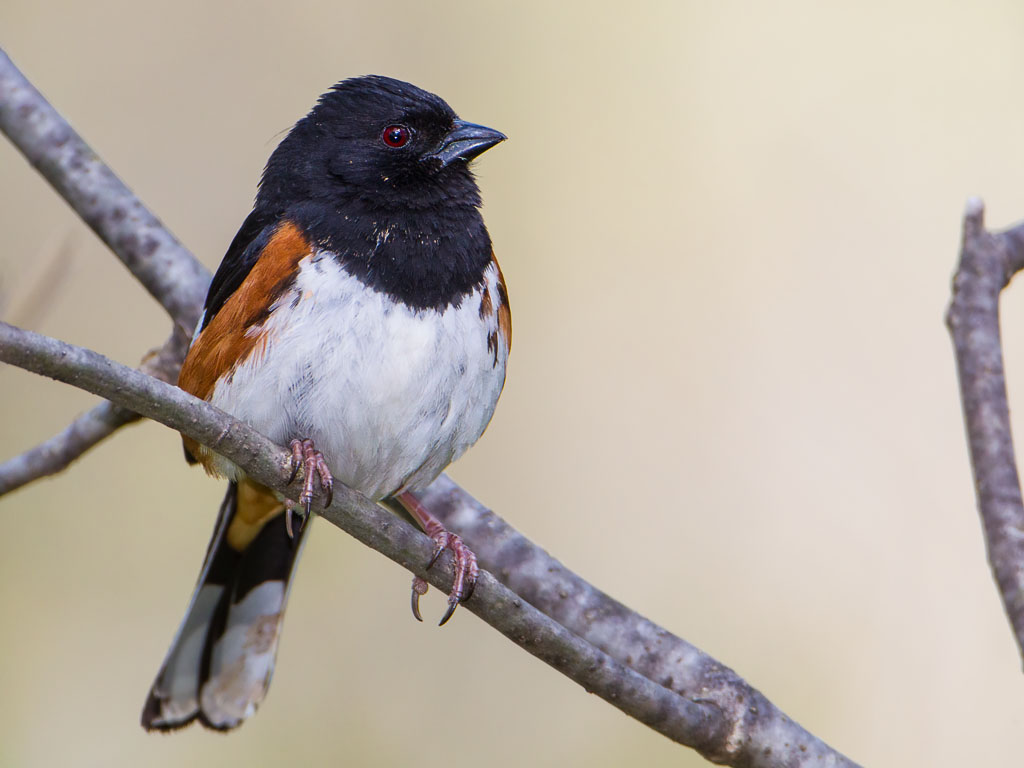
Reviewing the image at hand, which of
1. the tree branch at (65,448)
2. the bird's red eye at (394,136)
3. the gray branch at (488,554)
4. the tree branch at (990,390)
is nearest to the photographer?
the gray branch at (488,554)

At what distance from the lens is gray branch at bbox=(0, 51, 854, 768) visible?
1854mm

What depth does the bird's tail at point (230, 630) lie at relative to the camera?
10.4ft

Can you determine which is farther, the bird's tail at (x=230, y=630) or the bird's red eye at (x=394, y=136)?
the bird's tail at (x=230, y=630)

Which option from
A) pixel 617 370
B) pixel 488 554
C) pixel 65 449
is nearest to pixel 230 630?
pixel 65 449

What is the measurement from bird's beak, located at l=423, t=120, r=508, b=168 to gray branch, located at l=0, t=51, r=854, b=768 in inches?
31.0

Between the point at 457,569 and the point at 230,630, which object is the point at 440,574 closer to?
the point at 457,569

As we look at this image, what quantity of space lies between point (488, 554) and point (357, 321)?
0.70 metres

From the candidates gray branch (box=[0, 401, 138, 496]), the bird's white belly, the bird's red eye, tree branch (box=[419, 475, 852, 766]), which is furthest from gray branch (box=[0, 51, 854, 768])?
the bird's red eye

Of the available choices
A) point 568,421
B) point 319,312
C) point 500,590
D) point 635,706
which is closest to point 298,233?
point 319,312

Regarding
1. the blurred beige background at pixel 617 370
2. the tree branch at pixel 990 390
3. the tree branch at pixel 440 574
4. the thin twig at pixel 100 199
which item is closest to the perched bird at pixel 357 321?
the tree branch at pixel 440 574

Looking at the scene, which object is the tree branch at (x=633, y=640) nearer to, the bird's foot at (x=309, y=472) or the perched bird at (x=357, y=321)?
the perched bird at (x=357, y=321)

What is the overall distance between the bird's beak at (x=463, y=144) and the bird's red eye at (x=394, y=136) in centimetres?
7

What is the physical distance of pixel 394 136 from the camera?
2.89m

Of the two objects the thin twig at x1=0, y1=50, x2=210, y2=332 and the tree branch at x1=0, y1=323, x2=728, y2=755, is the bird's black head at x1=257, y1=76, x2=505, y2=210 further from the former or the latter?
the tree branch at x1=0, y1=323, x2=728, y2=755
